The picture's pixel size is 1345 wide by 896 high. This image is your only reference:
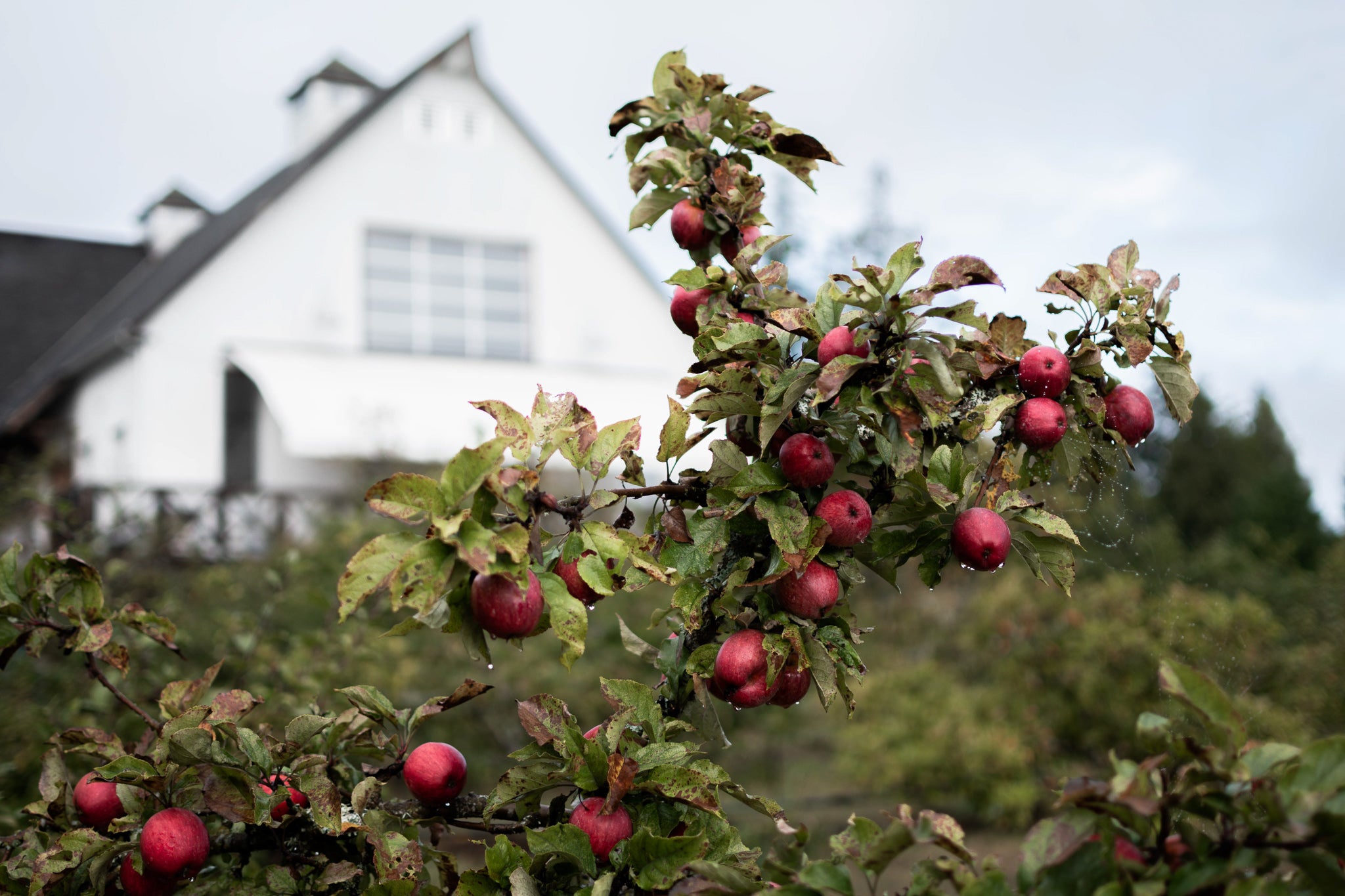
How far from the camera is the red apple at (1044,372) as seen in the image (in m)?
1.52

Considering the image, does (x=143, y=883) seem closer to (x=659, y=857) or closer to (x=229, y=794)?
(x=229, y=794)

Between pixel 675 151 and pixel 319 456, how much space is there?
10900 mm

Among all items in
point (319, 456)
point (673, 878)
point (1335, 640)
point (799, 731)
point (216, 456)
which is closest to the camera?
point (673, 878)

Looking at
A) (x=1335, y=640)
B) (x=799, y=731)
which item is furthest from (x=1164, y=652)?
(x=799, y=731)

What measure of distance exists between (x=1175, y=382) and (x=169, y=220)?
19414 millimetres

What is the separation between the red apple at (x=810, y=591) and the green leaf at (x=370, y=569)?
534 millimetres

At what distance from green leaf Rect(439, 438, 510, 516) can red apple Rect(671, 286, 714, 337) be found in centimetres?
59

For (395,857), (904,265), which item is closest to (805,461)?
(904,265)

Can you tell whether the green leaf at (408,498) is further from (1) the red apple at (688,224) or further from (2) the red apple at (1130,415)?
(2) the red apple at (1130,415)

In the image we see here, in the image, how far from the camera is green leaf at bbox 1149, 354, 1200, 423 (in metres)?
1.59

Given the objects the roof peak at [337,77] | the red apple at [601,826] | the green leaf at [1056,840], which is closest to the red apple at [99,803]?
the red apple at [601,826]

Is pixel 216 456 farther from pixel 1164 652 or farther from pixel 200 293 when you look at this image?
pixel 1164 652

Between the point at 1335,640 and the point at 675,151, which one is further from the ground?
the point at 675,151

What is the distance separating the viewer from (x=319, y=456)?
1199 centimetres
